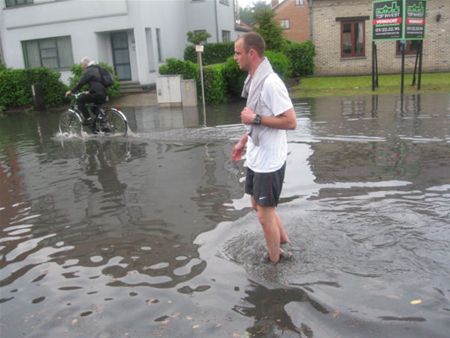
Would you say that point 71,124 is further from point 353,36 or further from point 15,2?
point 353,36

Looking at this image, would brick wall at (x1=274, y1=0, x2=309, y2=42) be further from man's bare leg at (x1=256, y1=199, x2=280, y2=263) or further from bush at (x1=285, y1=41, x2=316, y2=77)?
man's bare leg at (x1=256, y1=199, x2=280, y2=263)

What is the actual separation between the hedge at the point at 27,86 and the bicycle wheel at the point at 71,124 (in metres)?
9.90

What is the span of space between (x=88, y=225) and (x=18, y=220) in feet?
3.41

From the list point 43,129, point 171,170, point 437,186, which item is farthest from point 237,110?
point 437,186

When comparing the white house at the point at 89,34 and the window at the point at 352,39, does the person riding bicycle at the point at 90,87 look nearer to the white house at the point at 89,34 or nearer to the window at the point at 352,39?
the white house at the point at 89,34

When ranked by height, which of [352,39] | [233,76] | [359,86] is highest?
[352,39]

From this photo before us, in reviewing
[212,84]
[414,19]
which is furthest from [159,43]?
[414,19]

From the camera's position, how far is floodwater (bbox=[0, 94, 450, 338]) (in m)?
3.69

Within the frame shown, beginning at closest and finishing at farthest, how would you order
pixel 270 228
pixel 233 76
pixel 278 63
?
pixel 270 228 < pixel 233 76 < pixel 278 63

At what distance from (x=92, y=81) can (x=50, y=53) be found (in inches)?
618

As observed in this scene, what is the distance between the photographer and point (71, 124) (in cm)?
1286

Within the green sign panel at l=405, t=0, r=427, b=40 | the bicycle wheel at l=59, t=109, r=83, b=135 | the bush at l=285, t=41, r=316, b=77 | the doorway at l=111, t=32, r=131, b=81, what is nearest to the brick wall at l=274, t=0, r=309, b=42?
the bush at l=285, t=41, r=316, b=77

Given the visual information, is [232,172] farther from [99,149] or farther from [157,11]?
[157,11]

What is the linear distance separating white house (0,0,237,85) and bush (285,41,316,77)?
260 inches
